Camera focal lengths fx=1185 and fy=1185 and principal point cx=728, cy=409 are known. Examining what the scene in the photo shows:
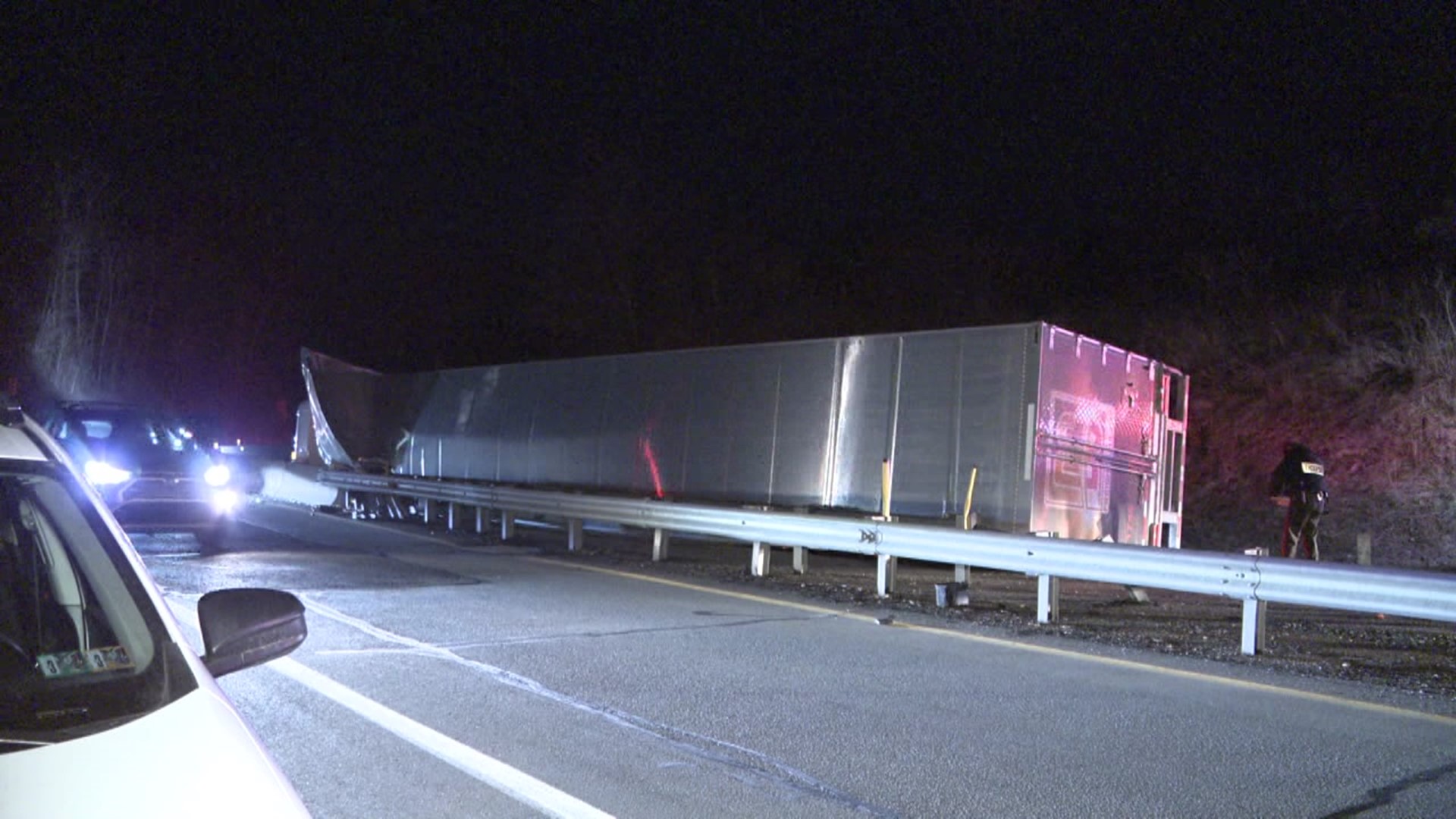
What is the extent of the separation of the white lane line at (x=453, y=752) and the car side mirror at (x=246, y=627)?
2.15 meters

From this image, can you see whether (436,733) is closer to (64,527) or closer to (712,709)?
(712,709)

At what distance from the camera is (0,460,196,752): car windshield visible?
7.64ft

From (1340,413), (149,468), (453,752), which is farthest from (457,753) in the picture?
(1340,413)

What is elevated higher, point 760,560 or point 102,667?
point 102,667

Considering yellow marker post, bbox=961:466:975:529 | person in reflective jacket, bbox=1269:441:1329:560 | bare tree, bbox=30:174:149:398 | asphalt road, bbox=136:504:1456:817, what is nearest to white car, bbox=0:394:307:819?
asphalt road, bbox=136:504:1456:817

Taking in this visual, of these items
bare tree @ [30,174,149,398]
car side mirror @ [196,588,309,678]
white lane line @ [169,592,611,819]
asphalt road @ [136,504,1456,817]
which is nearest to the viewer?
car side mirror @ [196,588,309,678]

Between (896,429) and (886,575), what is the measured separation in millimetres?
2639

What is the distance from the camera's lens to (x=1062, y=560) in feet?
33.9

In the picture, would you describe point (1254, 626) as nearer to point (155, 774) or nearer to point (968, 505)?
point (968, 505)

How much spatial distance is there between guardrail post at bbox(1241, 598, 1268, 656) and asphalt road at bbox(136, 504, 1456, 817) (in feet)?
2.38

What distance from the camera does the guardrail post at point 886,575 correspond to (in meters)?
12.1

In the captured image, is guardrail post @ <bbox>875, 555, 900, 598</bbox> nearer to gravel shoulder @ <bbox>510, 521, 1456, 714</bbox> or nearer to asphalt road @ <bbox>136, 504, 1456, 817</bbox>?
gravel shoulder @ <bbox>510, 521, 1456, 714</bbox>

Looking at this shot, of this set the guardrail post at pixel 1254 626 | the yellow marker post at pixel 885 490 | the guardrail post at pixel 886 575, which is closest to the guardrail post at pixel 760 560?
the yellow marker post at pixel 885 490

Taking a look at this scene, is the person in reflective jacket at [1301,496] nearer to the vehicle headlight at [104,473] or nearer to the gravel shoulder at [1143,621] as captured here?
the gravel shoulder at [1143,621]
